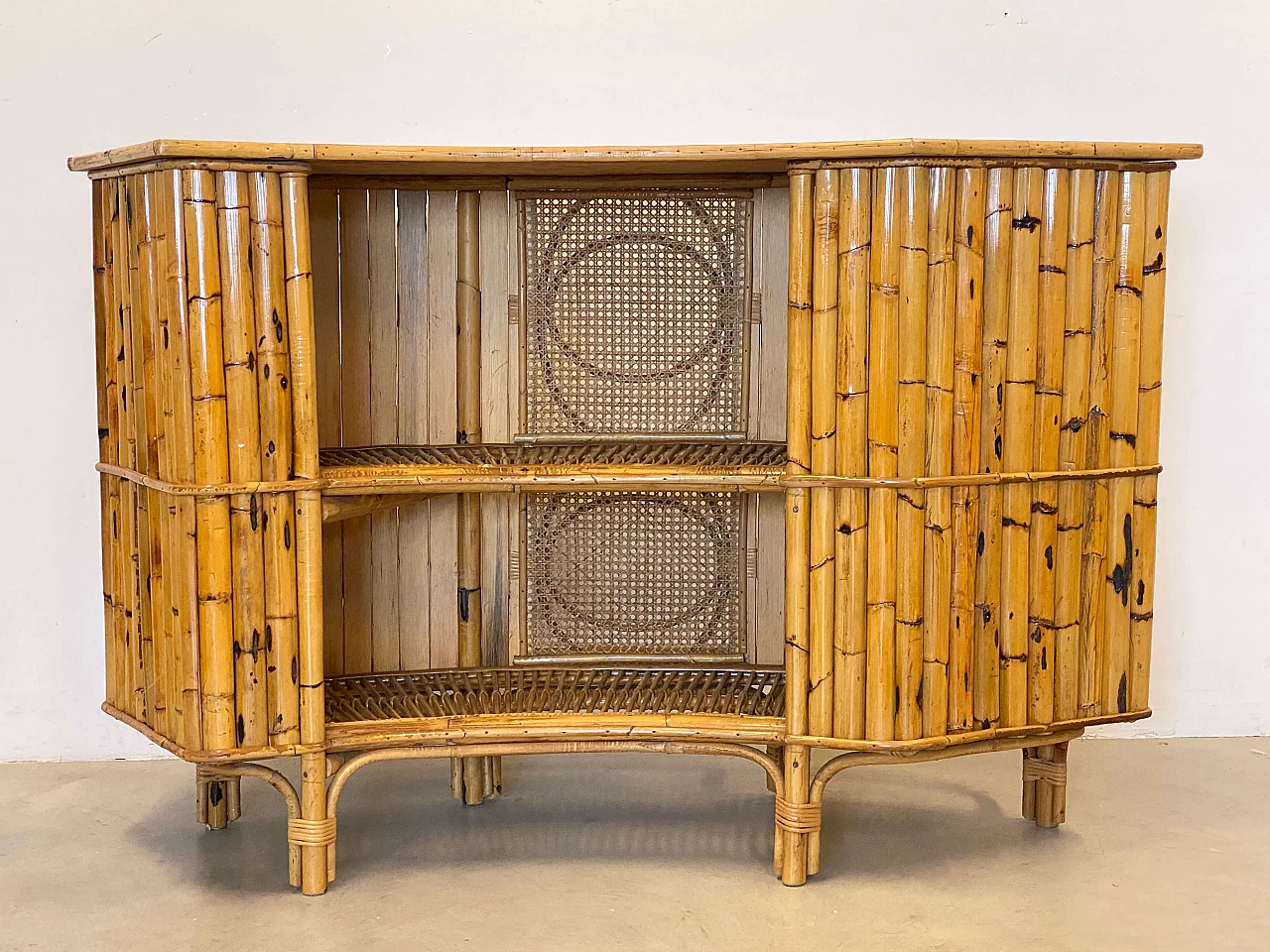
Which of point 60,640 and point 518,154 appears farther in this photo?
point 60,640

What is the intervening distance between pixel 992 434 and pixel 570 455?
3.81 feet

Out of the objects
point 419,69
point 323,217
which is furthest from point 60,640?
point 419,69

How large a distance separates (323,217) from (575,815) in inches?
74.4

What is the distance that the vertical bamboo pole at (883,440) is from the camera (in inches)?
123

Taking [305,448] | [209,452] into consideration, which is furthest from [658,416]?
[209,452]

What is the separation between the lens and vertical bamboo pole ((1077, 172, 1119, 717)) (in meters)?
3.23

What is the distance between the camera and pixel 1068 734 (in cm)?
347

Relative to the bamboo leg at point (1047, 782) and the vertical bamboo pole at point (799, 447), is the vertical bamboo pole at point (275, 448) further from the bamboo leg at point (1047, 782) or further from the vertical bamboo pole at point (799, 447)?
the bamboo leg at point (1047, 782)

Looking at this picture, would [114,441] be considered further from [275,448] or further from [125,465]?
[275,448]

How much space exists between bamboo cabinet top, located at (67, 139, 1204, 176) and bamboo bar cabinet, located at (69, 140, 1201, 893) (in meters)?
0.01

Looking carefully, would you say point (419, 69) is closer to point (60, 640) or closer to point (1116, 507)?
point (60, 640)

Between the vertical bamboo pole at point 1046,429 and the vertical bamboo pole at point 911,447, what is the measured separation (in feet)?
1.01

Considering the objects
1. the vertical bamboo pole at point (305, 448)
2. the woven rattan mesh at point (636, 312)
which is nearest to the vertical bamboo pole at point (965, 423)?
the woven rattan mesh at point (636, 312)

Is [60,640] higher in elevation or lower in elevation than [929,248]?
lower
